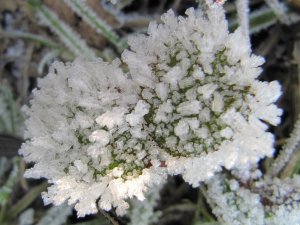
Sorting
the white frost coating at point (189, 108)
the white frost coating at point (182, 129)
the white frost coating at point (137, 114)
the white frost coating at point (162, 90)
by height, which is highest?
the white frost coating at point (162, 90)

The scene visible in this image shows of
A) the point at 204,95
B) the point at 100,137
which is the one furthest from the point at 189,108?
the point at 100,137

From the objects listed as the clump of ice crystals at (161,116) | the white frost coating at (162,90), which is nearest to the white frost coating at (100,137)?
the clump of ice crystals at (161,116)

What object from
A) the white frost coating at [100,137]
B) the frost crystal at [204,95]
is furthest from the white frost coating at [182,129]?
the white frost coating at [100,137]

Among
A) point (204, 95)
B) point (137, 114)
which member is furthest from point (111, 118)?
point (204, 95)

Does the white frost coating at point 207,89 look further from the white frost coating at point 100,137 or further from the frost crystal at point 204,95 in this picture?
the white frost coating at point 100,137

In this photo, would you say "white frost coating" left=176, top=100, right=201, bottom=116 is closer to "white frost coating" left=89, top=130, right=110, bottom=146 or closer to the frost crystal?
the frost crystal

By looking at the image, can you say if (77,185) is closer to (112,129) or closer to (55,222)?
(112,129)

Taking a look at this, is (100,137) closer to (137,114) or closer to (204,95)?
(137,114)

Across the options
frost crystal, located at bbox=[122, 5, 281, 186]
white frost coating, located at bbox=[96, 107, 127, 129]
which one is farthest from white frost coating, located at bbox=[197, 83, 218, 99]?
white frost coating, located at bbox=[96, 107, 127, 129]

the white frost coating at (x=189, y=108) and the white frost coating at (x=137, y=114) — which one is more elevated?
the white frost coating at (x=137, y=114)
